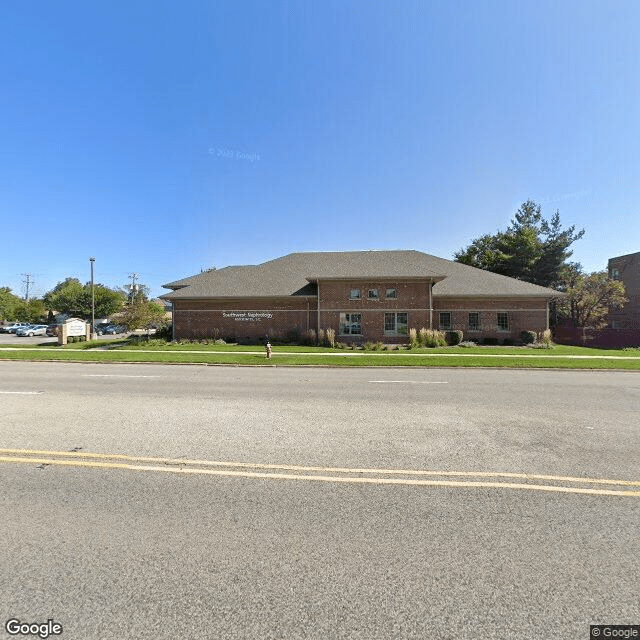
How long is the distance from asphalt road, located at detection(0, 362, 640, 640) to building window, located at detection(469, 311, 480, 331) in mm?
20579

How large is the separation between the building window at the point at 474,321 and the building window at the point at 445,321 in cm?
164

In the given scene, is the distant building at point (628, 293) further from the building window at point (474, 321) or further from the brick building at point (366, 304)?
the building window at point (474, 321)

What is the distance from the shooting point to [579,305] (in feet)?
113

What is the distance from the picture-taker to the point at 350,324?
26.8 meters

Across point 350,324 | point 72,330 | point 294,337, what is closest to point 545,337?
point 350,324

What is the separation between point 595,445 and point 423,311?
20.8m

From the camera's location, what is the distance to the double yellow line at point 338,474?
4.25 metres

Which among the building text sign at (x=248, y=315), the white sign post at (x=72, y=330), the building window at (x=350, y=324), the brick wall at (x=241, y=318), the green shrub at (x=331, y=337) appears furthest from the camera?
the building text sign at (x=248, y=315)

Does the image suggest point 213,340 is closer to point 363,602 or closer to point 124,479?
point 124,479

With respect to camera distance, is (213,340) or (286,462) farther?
(213,340)

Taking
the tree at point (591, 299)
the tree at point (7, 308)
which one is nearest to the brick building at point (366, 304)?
the tree at point (591, 299)

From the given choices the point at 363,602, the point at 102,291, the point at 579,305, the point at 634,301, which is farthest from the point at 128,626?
the point at 102,291

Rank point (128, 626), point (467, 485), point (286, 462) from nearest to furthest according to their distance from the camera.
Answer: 1. point (128, 626)
2. point (467, 485)
3. point (286, 462)

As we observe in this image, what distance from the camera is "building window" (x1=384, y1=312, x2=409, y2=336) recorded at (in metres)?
26.3
